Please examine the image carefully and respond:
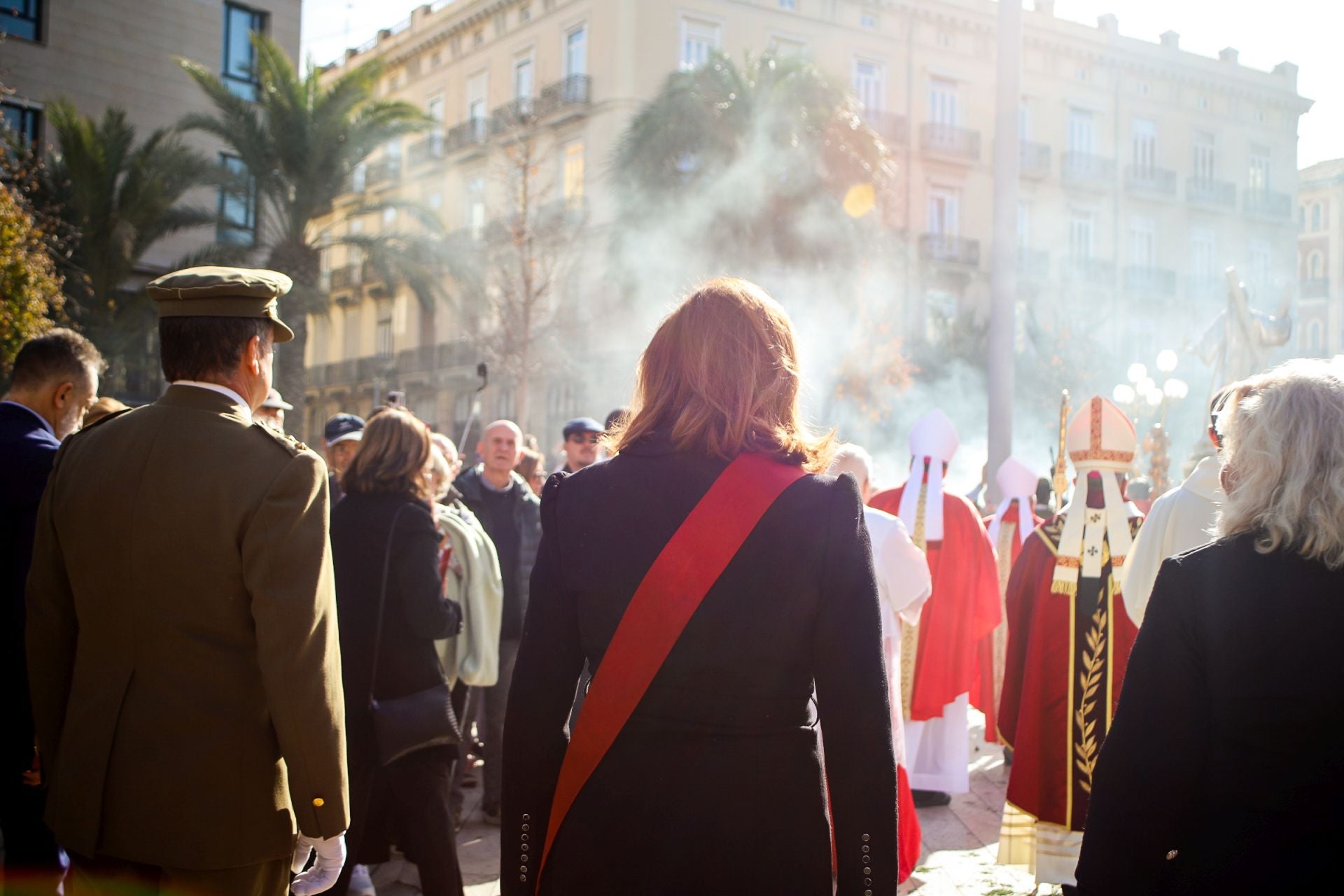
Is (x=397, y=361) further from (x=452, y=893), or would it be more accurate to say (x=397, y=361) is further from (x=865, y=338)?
(x=452, y=893)

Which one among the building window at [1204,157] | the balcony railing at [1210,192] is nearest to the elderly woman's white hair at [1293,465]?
the balcony railing at [1210,192]

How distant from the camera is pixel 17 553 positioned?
12.3ft

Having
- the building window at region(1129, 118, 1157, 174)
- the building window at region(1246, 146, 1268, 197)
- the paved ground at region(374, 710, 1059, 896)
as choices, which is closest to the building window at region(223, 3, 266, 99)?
the paved ground at region(374, 710, 1059, 896)

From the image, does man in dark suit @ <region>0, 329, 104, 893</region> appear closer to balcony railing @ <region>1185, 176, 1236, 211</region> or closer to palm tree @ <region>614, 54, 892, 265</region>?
palm tree @ <region>614, 54, 892, 265</region>

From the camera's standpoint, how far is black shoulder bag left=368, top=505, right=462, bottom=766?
3.96 metres

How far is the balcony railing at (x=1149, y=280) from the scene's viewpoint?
39750mm

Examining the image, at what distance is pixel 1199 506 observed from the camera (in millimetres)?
4375

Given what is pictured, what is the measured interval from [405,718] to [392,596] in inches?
16.7

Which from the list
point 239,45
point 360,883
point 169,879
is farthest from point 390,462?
point 239,45

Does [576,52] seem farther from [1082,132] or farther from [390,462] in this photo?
[390,462]

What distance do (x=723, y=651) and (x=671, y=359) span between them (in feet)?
1.91

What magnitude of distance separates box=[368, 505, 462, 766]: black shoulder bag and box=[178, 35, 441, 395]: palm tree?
56.9 feet

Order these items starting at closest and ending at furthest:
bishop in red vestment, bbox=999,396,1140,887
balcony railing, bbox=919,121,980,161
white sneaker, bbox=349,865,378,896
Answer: white sneaker, bbox=349,865,378,896
bishop in red vestment, bbox=999,396,1140,887
balcony railing, bbox=919,121,980,161

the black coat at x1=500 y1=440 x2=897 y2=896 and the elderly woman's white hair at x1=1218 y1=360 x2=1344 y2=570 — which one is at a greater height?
the elderly woman's white hair at x1=1218 y1=360 x2=1344 y2=570
